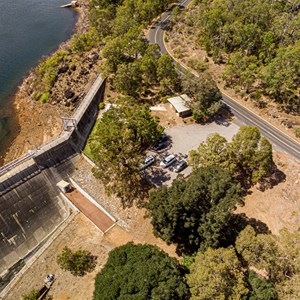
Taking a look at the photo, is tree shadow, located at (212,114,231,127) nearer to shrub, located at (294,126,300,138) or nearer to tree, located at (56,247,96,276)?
shrub, located at (294,126,300,138)

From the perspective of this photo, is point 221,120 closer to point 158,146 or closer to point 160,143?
point 160,143

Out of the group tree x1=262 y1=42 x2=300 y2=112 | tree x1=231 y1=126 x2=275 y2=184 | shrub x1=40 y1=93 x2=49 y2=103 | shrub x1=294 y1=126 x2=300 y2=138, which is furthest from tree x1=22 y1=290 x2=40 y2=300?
tree x1=262 y1=42 x2=300 y2=112

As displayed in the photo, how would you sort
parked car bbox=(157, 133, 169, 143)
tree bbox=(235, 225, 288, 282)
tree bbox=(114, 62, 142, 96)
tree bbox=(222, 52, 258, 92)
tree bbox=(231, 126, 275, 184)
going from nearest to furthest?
tree bbox=(235, 225, 288, 282), tree bbox=(231, 126, 275, 184), parked car bbox=(157, 133, 169, 143), tree bbox=(222, 52, 258, 92), tree bbox=(114, 62, 142, 96)

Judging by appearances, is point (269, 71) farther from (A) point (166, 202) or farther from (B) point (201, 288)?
(B) point (201, 288)

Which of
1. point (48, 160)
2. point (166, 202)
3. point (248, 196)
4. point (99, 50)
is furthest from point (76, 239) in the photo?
point (99, 50)

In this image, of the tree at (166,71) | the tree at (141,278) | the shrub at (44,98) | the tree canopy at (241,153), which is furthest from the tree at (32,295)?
the tree at (166,71)

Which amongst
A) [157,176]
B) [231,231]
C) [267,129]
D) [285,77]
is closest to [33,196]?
[157,176]
